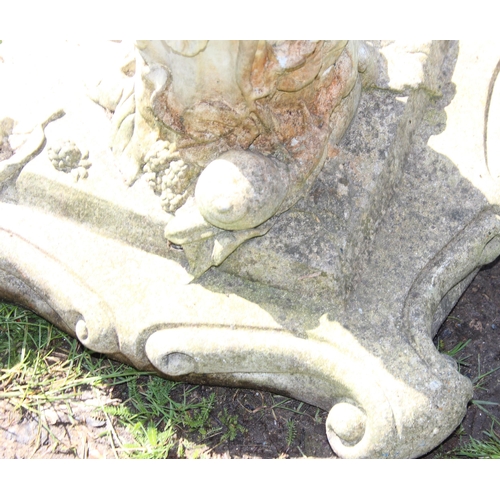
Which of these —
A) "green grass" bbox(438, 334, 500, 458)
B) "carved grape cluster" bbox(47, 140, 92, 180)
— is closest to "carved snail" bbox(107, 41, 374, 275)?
"carved grape cluster" bbox(47, 140, 92, 180)

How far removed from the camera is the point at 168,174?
2732 mm

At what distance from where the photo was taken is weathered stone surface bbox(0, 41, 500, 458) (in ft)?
8.43

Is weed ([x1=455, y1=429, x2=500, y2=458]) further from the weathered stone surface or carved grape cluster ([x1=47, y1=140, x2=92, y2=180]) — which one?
carved grape cluster ([x1=47, y1=140, x2=92, y2=180])

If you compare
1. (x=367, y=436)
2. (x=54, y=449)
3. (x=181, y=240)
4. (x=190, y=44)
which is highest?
(x=190, y=44)

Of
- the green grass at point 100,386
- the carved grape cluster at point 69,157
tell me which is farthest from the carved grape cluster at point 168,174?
the green grass at point 100,386

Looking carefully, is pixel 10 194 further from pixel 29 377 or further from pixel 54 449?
pixel 54 449

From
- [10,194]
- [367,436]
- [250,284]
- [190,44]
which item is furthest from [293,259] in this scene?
[10,194]

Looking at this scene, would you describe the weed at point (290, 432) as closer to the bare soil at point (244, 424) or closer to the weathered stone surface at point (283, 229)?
the bare soil at point (244, 424)

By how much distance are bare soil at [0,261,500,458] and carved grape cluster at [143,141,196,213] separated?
925mm

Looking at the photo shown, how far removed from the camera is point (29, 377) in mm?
3203

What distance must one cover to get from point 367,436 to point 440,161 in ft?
3.90

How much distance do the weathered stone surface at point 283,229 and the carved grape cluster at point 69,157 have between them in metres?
0.03

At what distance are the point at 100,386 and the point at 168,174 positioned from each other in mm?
1080

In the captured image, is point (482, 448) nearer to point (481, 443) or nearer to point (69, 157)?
point (481, 443)
